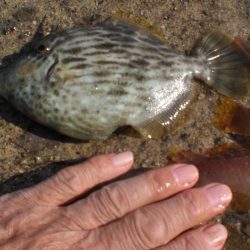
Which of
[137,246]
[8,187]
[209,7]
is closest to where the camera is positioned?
[137,246]

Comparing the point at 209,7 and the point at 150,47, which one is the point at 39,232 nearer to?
the point at 150,47

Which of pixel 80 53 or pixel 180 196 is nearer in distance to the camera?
pixel 180 196

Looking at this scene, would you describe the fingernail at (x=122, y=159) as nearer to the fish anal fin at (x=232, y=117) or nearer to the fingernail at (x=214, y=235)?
the fingernail at (x=214, y=235)

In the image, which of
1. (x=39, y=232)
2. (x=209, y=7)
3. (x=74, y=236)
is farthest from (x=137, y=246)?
(x=209, y=7)

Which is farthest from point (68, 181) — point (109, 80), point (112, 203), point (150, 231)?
point (109, 80)

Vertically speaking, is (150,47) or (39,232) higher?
(150,47)

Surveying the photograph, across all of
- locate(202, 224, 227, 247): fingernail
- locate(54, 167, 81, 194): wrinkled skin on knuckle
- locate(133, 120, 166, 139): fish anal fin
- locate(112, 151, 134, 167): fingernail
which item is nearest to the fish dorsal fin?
locate(133, 120, 166, 139): fish anal fin

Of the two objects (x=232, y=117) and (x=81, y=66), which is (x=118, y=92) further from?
(x=232, y=117)
